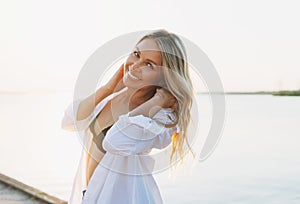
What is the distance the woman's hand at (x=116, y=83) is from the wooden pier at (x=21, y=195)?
7.03 feet

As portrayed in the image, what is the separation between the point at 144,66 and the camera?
50.8 inches

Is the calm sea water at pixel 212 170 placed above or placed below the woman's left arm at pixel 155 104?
below

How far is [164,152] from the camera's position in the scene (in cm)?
136

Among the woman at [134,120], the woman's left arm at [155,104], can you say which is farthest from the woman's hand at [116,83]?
the woman's left arm at [155,104]

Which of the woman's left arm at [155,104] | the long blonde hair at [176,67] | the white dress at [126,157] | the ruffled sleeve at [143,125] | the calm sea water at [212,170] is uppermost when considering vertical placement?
the long blonde hair at [176,67]

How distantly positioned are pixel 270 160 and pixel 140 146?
722 cm

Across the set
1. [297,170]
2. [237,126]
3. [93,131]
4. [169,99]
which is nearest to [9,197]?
[93,131]

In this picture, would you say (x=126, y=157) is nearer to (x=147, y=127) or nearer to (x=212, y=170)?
(x=147, y=127)

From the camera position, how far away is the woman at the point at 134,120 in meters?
1.27

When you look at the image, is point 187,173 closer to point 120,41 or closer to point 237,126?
point 120,41

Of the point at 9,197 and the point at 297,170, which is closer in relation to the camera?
the point at 9,197

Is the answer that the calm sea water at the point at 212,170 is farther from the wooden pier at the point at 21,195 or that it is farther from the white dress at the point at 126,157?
the white dress at the point at 126,157

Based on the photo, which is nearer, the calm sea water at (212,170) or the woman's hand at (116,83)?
the woman's hand at (116,83)

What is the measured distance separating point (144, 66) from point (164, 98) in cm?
10
